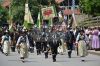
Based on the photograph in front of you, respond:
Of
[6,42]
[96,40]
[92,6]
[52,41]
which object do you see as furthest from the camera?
[92,6]

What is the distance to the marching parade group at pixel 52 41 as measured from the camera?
82.9ft

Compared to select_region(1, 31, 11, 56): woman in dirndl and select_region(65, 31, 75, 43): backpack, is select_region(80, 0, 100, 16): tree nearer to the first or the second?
select_region(1, 31, 11, 56): woman in dirndl

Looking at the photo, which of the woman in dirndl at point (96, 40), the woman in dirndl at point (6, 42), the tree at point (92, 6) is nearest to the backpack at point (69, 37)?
the woman in dirndl at point (6, 42)

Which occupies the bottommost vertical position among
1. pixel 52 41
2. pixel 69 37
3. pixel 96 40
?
pixel 96 40

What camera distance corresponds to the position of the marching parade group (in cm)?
2527

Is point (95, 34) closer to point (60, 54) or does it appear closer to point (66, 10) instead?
point (60, 54)

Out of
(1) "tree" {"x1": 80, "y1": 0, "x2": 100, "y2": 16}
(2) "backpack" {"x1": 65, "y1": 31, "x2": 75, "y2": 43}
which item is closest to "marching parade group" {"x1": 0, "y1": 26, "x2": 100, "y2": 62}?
(2) "backpack" {"x1": 65, "y1": 31, "x2": 75, "y2": 43}

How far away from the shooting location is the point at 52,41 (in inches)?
1017

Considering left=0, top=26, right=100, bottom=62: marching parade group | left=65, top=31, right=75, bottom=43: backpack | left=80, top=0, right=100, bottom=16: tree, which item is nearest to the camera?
left=0, top=26, right=100, bottom=62: marching parade group

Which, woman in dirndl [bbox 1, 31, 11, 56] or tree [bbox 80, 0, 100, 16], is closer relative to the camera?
woman in dirndl [bbox 1, 31, 11, 56]

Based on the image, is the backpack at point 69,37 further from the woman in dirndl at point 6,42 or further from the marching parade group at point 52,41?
the woman in dirndl at point 6,42

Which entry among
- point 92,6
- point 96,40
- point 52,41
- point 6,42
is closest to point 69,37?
point 52,41

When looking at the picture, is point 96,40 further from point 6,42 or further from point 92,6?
point 92,6

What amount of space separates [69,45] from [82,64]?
3903mm
